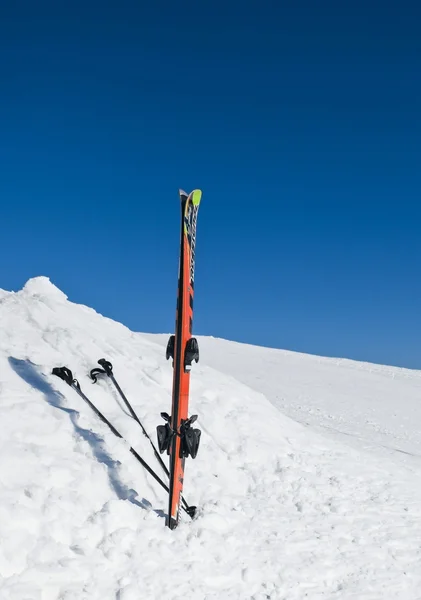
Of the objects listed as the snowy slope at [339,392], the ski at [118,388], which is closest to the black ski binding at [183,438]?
the ski at [118,388]

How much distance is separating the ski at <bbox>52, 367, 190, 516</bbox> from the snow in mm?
85

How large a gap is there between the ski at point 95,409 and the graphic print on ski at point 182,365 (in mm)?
574

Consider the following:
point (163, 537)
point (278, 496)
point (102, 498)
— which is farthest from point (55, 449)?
point (278, 496)

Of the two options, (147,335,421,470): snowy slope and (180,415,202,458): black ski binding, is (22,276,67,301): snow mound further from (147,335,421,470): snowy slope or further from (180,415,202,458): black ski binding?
(147,335,421,470): snowy slope

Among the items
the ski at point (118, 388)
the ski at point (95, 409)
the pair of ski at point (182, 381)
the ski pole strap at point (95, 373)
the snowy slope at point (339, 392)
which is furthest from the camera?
the snowy slope at point (339, 392)

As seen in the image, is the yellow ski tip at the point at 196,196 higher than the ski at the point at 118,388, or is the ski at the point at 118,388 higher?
the yellow ski tip at the point at 196,196

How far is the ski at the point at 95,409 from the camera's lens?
7062 mm

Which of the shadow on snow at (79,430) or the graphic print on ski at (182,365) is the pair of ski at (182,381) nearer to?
the graphic print on ski at (182,365)

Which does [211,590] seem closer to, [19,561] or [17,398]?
[19,561]

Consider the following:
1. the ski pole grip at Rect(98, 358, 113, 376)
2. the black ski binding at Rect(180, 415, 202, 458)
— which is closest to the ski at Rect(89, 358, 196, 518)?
the ski pole grip at Rect(98, 358, 113, 376)

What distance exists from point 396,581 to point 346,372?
21.5m

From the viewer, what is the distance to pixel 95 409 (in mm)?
7828

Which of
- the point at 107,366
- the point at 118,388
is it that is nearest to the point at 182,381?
the point at 118,388

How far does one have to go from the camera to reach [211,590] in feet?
17.3
